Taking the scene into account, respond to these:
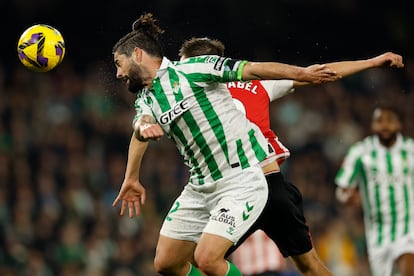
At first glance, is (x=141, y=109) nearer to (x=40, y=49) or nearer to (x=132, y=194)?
(x=132, y=194)

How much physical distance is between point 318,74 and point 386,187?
313 cm

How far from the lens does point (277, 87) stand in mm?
6750

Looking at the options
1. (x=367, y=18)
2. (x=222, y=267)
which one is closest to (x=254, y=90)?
(x=222, y=267)

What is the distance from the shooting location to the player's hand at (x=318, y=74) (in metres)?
5.77

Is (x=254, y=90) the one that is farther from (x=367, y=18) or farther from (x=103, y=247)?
(x=367, y=18)

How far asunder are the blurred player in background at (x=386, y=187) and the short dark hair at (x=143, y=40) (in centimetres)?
282

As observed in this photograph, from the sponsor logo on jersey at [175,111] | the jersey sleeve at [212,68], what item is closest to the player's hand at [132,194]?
the sponsor logo on jersey at [175,111]

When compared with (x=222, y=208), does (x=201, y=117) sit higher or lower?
higher

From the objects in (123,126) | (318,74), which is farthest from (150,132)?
(123,126)

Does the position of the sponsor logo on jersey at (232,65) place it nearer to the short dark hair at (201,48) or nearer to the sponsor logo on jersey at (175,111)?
the sponsor logo on jersey at (175,111)

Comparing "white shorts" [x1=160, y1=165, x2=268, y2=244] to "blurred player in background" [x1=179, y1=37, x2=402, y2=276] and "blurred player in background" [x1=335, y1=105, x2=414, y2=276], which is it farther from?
"blurred player in background" [x1=335, y1=105, x2=414, y2=276]

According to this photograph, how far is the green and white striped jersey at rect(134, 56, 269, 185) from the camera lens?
614cm

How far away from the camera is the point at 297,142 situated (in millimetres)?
13680

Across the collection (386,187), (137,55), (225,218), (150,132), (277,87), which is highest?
(137,55)
